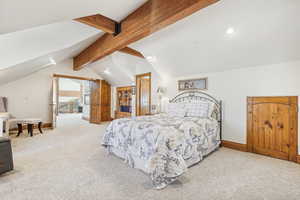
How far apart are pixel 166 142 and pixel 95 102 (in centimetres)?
631

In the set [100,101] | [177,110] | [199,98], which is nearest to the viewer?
[177,110]

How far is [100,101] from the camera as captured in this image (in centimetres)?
749

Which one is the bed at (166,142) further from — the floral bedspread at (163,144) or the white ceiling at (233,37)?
the white ceiling at (233,37)

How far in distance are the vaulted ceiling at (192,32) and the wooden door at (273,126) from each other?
877 mm

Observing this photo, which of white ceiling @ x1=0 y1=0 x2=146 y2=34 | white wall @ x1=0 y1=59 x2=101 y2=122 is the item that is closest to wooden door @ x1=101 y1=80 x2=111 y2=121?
white wall @ x1=0 y1=59 x2=101 y2=122

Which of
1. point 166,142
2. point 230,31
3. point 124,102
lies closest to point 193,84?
point 230,31

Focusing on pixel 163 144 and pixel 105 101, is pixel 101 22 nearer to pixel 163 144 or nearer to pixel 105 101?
pixel 163 144

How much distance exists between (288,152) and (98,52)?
5.15 metres

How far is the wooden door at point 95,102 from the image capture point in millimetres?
7363

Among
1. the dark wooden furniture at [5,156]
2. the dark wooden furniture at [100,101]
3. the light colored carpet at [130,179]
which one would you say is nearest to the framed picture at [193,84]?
the light colored carpet at [130,179]

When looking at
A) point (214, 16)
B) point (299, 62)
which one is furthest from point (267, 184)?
point (214, 16)

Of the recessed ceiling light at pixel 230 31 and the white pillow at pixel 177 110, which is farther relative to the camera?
the white pillow at pixel 177 110

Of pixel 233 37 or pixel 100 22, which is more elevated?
pixel 100 22

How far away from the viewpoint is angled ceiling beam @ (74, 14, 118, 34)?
265 cm
